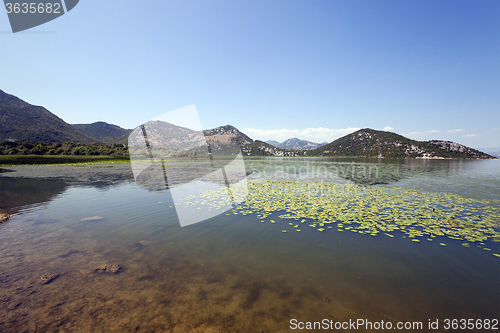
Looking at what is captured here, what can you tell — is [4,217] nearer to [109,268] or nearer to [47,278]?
[47,278]

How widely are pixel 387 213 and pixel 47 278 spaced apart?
65.4ft

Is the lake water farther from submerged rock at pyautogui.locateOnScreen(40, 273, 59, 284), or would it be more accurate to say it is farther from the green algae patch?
the green algae patch

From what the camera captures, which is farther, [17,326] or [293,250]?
[293,250]

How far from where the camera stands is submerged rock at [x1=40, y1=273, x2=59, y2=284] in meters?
6.98

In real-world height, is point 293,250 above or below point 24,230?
below

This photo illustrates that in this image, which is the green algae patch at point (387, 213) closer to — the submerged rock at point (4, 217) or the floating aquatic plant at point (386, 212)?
the floating aquatic plant at point (386, 212)

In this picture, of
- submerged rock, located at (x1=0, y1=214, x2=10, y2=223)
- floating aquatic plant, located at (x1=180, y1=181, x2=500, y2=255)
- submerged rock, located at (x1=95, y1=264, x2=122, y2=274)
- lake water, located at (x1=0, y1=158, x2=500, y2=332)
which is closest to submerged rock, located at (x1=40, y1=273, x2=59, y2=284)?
lake water, located at (x1=0, y1=158, x2=500, y2=332)

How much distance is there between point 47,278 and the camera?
715 cm

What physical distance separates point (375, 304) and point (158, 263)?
8.18m

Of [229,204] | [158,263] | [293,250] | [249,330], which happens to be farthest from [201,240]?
[229,204]

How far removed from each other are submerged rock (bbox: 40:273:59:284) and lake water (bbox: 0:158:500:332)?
15cm

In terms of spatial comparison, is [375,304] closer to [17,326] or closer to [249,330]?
[249,330]

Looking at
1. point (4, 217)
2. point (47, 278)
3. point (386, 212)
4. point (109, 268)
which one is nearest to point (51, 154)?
point (4, 217)

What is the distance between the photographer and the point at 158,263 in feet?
27.1
